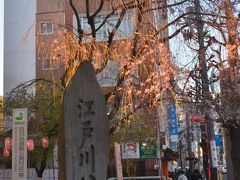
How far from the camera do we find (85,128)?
326 inches

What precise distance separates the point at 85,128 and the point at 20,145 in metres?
8.29

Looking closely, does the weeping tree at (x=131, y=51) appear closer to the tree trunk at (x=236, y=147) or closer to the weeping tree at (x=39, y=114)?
the tree trunk at (x=236, y=147)

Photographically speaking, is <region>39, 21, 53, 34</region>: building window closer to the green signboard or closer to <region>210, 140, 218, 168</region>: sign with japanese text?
<region>210, 140, 218, 168</region>: sign with japanese text

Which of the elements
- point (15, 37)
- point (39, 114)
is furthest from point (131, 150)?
point (15, 37)

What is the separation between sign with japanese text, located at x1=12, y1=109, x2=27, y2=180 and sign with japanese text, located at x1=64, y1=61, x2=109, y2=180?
7.45 meters

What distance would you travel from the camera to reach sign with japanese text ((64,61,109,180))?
8.10 m

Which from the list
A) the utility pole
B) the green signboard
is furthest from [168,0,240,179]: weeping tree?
the green signboard

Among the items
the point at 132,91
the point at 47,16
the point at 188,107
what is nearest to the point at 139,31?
the point at 132,91

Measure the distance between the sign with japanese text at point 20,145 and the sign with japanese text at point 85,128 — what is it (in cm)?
745

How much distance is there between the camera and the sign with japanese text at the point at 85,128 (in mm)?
8102

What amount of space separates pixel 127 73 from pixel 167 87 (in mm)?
943

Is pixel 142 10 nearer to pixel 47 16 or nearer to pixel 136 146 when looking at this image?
pixel 47 16

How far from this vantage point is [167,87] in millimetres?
10422

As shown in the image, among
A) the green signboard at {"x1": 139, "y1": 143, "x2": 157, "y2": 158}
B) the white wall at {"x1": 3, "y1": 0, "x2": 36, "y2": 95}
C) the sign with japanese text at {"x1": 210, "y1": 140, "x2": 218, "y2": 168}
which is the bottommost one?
the sign with japanese text at {"x1": 210, "y1": 140, "x2": 218, "y2": 168}
